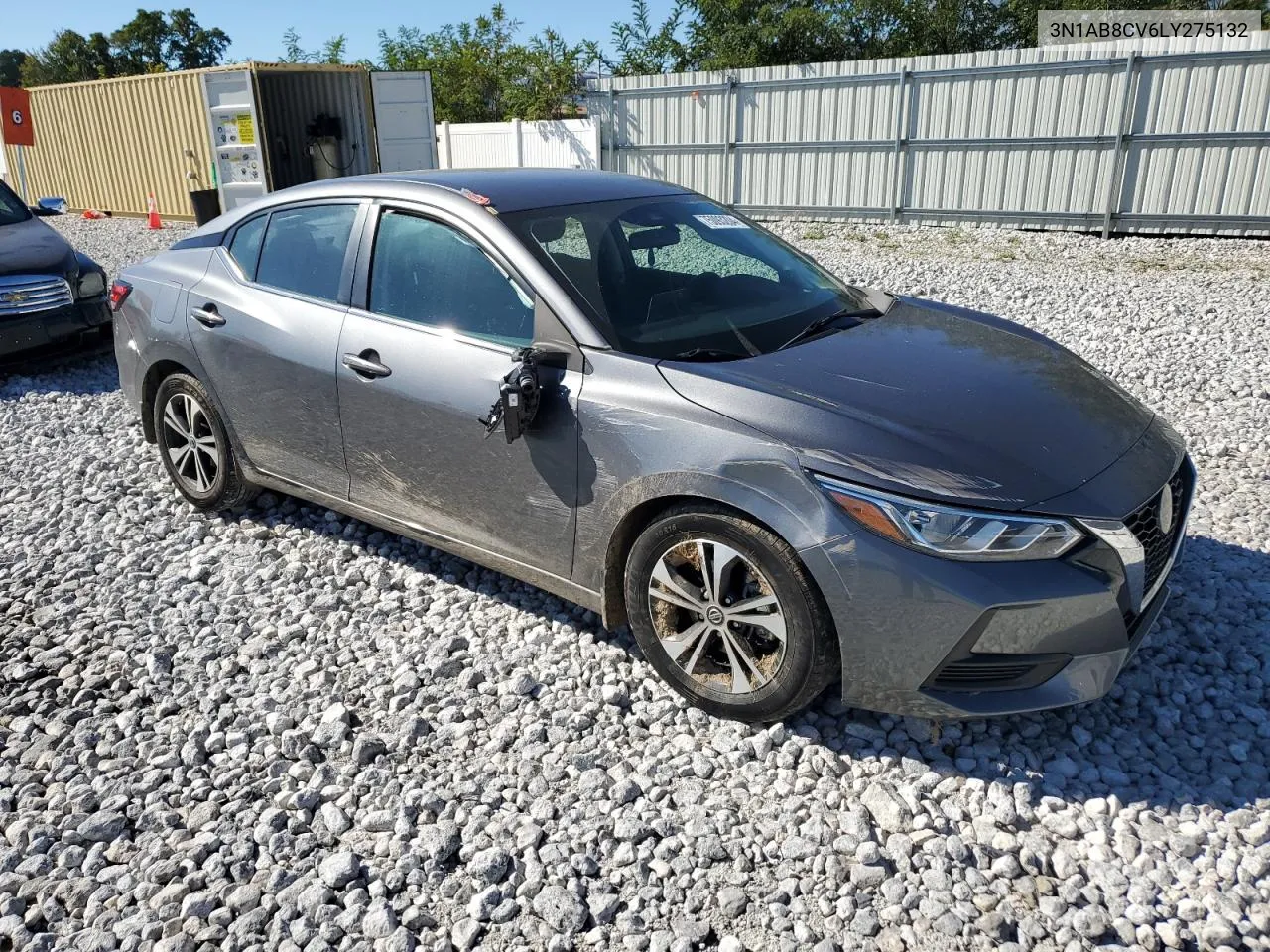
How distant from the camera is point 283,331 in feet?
13.8

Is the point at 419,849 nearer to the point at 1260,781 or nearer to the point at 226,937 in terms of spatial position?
the point at 226,937

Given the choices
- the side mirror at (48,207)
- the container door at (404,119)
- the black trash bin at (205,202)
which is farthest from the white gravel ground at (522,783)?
the black trash bin at (205,202)

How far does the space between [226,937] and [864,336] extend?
2.80 m

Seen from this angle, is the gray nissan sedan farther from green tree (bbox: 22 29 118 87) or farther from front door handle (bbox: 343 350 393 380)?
green tree (bbox: 22 29 118 87)

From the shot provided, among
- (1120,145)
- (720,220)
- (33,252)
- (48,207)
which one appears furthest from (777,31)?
(720,220)

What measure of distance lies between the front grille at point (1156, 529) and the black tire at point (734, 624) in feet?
3.16

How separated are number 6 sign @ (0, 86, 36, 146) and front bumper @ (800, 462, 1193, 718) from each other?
74.0 feet

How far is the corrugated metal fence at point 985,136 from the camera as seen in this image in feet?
42.7

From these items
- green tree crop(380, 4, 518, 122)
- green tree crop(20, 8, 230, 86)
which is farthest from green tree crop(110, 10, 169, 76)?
green tree crop(380, 4, 518, 122)

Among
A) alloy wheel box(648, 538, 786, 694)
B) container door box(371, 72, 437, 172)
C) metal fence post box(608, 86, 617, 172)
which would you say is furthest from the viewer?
metal fence post box(608, 86, 617, 172)

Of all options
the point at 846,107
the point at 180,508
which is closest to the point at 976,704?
the point at 180,508

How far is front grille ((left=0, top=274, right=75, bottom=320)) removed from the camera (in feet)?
24.5

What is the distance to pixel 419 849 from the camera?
108 inches

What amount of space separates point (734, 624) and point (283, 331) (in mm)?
2382
